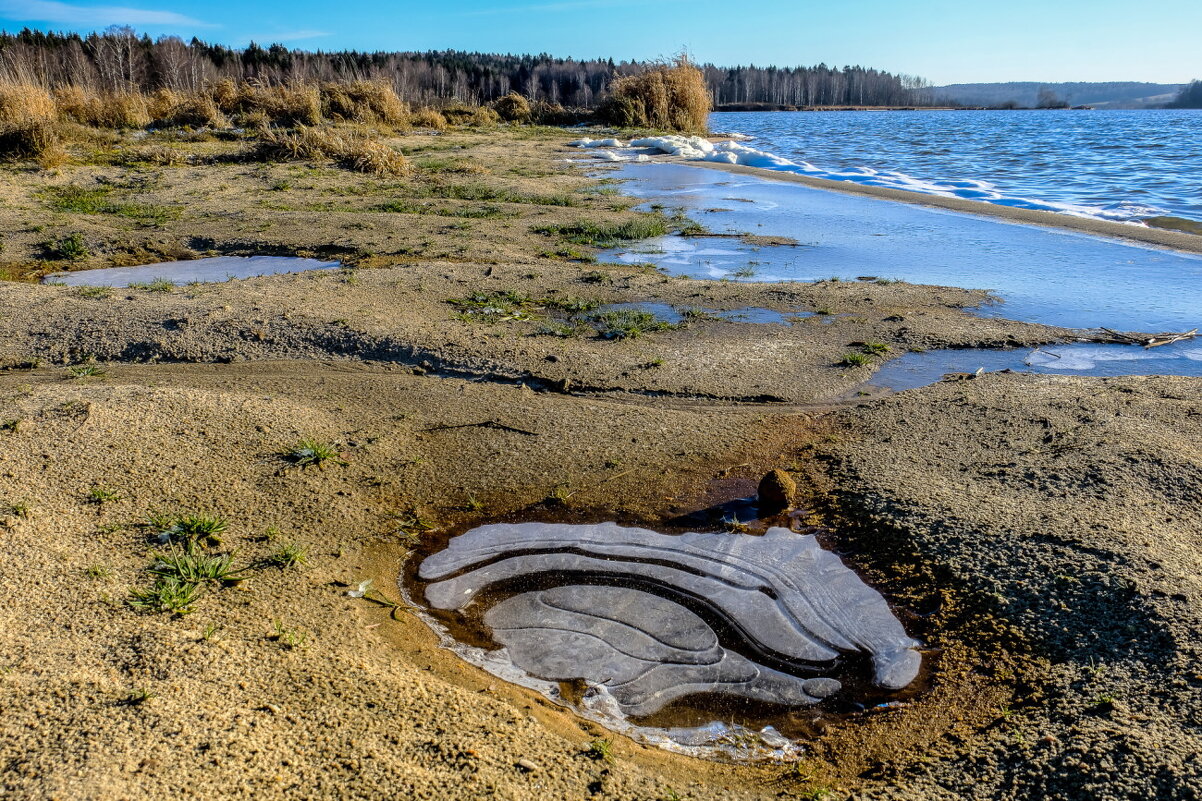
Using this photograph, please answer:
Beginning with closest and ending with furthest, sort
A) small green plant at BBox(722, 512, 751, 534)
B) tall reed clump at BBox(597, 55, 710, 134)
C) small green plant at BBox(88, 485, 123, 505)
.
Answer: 1. small green plant at BBox(88, 485, 123, 505)
2. small green plant at BBox(722, 512, 751, 534)
3. tall reed clump at BBox(597, 55, 710, 134)

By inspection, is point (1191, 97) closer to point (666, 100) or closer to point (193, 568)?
point (666, 100)

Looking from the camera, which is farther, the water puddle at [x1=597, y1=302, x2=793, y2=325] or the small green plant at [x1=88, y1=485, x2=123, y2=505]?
the water puddle at [x1=597, y1=302, x2=793, y2=325]

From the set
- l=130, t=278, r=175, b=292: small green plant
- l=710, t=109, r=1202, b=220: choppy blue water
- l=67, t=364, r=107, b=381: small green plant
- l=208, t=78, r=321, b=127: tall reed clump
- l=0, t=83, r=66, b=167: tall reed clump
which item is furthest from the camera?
l=208, t=78, r=321, b=127: tall reed clump

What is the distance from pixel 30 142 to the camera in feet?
40.1

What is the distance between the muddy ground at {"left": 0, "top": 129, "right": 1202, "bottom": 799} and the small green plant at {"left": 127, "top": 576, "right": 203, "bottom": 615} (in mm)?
58

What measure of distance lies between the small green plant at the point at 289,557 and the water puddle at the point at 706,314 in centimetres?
361

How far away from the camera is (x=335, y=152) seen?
1427cm

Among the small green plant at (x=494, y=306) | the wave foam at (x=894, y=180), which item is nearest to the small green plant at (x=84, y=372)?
the small green plant at (x=494, y=306)

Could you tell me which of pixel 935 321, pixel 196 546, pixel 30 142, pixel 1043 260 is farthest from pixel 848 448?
pixel 30 142

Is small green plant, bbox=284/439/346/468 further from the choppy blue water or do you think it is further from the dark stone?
the choppy blue water

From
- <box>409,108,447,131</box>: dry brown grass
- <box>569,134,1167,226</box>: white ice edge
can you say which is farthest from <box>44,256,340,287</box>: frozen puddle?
<box>409,108,447,131</box>: dry brown grass

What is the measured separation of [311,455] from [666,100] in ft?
84.2

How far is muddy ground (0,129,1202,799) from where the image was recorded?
2197mm

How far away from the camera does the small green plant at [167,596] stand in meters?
2.71
